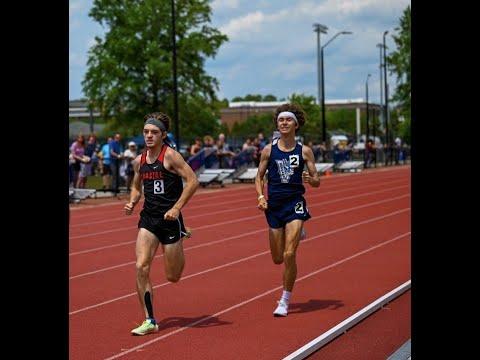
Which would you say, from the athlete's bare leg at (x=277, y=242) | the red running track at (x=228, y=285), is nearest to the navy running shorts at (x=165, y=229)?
the red running track at (x=228, y=285)

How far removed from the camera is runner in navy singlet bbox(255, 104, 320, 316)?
363 inches

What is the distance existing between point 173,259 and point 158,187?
0.63 metres

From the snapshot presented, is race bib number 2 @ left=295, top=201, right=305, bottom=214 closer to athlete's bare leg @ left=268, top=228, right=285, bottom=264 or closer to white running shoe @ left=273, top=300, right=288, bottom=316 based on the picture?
athlete's bare leg @ left=268, top=228, right=285, bottom=264

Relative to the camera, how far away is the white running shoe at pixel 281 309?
902 centimetres

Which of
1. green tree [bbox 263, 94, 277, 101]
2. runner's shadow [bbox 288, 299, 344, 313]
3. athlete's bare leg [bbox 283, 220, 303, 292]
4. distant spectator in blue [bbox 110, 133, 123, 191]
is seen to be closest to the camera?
athlete's bare leg [bbox 283, 220, 303, 292]

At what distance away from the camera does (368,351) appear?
7.39 meters

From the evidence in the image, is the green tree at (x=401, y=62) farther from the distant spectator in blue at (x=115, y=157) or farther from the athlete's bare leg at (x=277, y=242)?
the athlete's bare leg at (x=277, y=242)

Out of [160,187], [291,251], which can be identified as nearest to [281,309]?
[291,251]

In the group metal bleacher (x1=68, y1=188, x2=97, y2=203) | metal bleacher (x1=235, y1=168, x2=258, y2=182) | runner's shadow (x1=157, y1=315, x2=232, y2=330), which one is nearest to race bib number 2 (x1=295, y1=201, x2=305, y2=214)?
runner's shadow (x1=157, y1=315, x2=232, y2=330)

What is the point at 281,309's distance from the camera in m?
9.05

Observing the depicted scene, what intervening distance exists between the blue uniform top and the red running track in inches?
44.7
